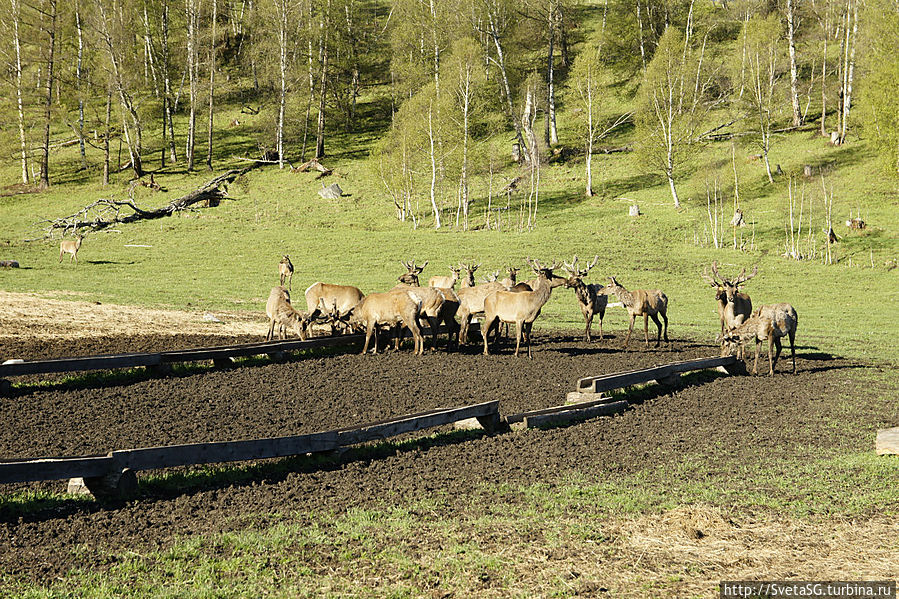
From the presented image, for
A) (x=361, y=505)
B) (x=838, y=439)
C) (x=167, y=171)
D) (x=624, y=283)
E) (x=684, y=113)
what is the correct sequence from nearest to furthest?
(x=361, y=505), (x=838, y=439), (x=624, y=283), (x=684, y=113), (x=167, y=171)

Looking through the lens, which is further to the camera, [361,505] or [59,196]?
[59,196]

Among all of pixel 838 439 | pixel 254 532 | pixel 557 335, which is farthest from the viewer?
pixel 557 335

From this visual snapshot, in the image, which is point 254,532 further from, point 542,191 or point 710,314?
point 542,191

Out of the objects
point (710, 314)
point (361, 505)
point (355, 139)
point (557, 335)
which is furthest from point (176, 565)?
point (355, 139)

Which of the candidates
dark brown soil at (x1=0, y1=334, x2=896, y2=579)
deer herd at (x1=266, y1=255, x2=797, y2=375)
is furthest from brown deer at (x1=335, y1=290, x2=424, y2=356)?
dark brown soil at (x1=0, y1=334, x2=896, y2=579)

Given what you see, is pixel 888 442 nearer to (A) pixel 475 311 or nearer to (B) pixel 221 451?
(B) pixel 221 451

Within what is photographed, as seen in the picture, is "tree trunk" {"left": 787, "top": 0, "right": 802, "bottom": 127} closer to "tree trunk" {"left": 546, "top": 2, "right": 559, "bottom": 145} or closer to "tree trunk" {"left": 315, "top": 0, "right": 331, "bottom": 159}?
"tree trunk" {"left": 546, "top": 2, "right": 559, "bottom": 145}

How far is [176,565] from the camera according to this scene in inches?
238

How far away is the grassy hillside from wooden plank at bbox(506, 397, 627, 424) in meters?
10.1

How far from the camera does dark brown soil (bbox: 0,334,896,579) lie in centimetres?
725

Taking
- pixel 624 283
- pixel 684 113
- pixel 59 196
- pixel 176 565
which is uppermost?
pixel 684 113

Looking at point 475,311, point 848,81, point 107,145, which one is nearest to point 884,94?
point 848,81

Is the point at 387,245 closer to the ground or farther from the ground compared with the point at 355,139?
closer to the ground

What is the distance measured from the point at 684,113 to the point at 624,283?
66.2 feet
